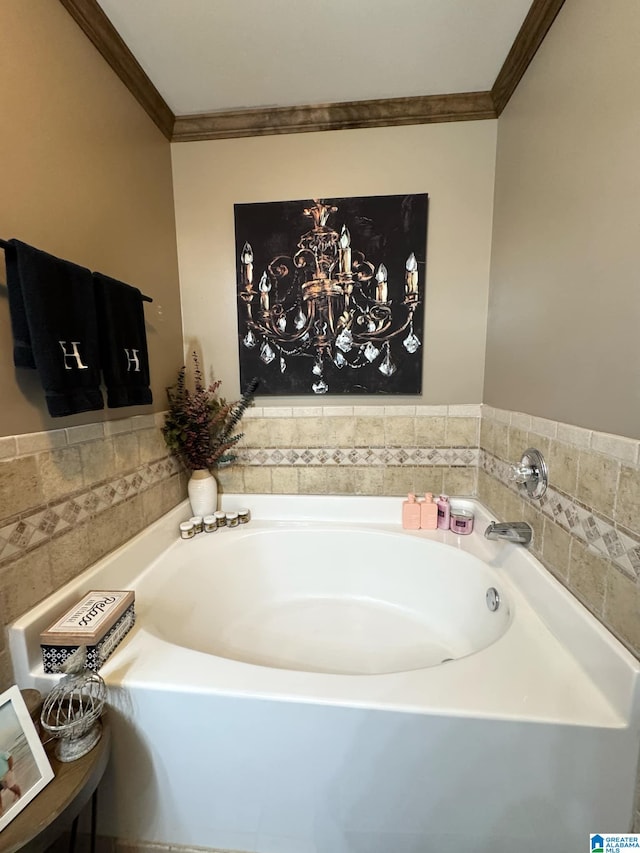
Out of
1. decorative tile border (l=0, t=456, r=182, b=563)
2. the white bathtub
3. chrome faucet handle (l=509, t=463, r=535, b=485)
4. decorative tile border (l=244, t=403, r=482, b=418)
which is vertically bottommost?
the white bathtub

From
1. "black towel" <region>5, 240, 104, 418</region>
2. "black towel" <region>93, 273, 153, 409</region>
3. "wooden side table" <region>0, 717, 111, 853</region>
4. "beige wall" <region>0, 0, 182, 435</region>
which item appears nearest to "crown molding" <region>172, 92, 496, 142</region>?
"beige wall" <region>0, 0, 182, 435</region>

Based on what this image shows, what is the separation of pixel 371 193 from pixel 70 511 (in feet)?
5.85

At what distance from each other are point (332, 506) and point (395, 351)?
86cm

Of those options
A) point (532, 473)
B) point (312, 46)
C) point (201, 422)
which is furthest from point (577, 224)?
point (201, 422)

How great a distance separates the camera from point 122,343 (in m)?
1.18

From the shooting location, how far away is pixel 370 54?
4.11 feet

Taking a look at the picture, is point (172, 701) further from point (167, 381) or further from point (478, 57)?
point (478, 57)

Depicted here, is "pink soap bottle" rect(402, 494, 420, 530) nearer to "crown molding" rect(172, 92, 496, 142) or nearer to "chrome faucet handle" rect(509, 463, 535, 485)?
"chrome faucet handle" rect(509, 463, 535, 485)

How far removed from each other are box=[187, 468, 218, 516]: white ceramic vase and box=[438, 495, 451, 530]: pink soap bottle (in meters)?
1.15

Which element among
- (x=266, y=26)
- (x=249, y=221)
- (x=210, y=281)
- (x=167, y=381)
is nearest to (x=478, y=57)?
(x=266, y=26)

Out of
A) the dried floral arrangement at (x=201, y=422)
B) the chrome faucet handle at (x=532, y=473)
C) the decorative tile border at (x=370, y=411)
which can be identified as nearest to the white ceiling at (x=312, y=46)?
the dried floral arrangement at (x=201, y=422)

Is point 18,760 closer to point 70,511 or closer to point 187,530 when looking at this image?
point 70,511

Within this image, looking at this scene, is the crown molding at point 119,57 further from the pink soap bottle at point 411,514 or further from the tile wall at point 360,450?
the pink soap bottle at point 411,514

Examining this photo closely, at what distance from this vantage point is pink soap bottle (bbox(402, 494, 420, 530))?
5.41 feet
